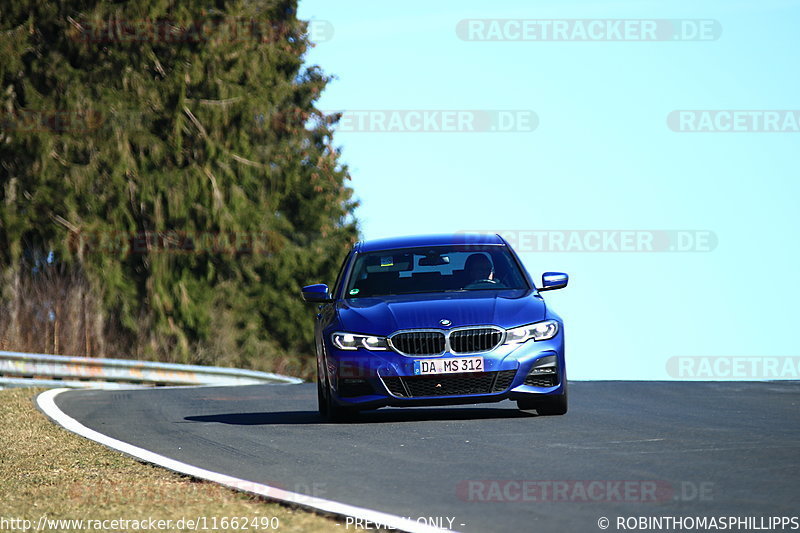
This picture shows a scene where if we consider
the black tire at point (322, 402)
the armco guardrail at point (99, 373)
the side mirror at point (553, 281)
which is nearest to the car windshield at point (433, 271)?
the side mirror at point (553, 281)

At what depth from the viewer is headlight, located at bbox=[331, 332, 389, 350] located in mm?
12422

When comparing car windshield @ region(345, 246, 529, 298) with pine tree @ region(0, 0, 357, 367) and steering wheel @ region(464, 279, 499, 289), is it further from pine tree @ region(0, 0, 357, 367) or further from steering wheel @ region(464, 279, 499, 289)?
pine tree @ region(0, 0, 357, 367)

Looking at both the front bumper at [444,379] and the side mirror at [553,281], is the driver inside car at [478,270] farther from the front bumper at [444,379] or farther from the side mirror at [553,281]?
the front bumper at [444,379]

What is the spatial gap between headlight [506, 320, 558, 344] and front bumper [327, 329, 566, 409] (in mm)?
51

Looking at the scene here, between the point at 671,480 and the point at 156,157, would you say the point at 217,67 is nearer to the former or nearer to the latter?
the point at 156,157

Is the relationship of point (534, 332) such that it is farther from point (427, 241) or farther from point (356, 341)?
point (427, 241)

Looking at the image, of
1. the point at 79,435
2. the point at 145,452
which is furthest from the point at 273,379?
the point at 145,452

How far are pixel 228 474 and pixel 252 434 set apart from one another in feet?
9.53

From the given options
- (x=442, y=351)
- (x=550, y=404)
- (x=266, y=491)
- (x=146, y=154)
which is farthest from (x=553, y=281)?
(x=146, y=154)

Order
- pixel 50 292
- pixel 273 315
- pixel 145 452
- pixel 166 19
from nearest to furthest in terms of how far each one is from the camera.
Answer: pixel 145 452, pixel 50 292, pixel 166 19, pixel 273 315

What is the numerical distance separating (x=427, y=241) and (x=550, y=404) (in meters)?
2.34

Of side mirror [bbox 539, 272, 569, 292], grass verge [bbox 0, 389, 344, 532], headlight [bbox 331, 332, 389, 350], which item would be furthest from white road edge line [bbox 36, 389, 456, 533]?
side mirror [bbox 539, 272, 569, 292]

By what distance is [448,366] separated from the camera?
12.3m

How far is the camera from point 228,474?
9.27m
